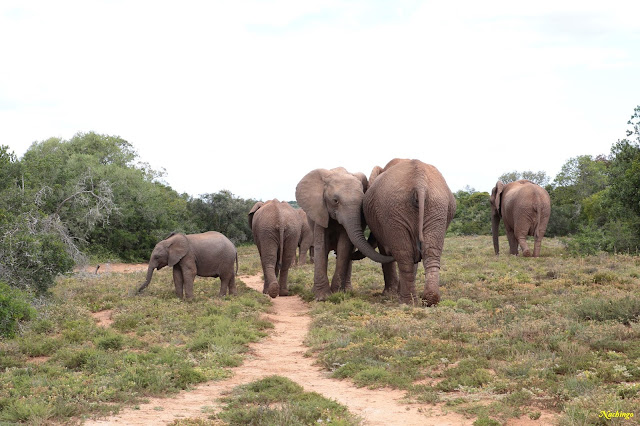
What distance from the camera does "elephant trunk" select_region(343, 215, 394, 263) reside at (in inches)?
562

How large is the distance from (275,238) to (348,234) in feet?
9.56

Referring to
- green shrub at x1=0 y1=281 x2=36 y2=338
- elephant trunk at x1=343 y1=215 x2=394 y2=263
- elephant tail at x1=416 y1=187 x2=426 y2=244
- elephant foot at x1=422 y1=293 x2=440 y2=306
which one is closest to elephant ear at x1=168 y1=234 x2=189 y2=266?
elephant trunk at x1=343 y1=215 x2=394 y2=263

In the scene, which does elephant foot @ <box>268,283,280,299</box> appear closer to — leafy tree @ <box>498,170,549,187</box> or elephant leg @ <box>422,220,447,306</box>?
elephant leg @ <box>422,220,447,306</box>

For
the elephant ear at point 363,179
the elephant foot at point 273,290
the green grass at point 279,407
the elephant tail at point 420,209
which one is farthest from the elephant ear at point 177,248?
the green grass at point 279,407

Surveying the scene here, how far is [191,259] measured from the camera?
50.5 ft

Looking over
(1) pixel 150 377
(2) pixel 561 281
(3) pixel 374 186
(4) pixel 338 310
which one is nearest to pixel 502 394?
(1) pixel 150 377

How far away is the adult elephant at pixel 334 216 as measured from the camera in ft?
48.3

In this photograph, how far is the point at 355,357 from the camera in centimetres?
945

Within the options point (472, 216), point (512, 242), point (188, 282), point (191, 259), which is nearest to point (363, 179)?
point (191, 259)

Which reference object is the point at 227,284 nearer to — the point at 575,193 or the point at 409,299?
the point at 409,299

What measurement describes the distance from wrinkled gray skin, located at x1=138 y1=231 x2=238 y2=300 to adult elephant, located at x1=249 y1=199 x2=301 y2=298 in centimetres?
89

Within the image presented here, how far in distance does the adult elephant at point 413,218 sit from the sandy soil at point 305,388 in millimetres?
3136

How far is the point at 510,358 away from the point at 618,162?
17.1m

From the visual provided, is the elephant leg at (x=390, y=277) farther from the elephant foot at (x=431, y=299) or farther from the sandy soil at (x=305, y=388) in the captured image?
the sandy soil at (x=305, y=388)
